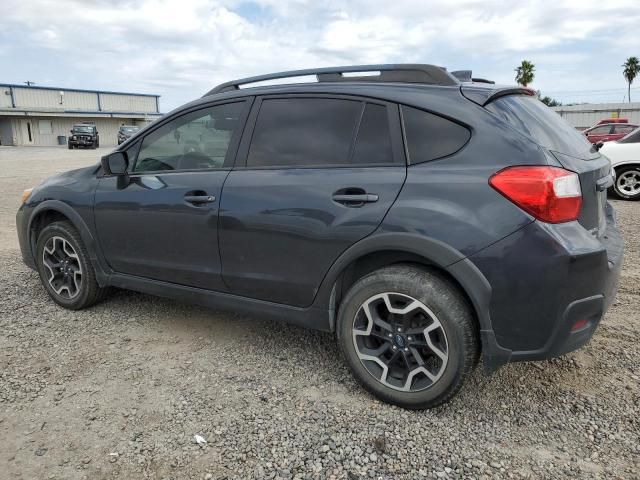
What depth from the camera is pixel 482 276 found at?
246 cm

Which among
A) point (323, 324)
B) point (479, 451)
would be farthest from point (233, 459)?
point (479, 451)

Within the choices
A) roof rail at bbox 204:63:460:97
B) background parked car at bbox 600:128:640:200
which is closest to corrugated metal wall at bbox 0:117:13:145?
background parked car at bbox 600:128:640:200

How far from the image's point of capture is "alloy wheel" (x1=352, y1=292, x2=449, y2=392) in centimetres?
264

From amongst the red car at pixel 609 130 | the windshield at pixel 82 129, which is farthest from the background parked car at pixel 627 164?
the windshield at pixel 82 129

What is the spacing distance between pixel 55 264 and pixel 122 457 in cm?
236

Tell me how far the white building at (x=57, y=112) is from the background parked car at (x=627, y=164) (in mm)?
47126

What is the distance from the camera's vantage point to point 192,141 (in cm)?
354

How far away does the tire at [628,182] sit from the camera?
382 inches

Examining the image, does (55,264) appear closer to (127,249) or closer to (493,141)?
(127,249)

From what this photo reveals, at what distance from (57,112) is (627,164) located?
4912cm

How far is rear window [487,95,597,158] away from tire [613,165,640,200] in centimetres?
792

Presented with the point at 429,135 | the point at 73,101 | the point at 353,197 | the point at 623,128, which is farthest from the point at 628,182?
the point at 73,101

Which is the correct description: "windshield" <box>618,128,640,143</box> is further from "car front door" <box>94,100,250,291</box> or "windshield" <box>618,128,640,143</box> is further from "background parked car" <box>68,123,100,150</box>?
"background parked car" <box>68,123,100,150</box>

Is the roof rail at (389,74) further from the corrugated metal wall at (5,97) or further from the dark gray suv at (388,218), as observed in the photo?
the corrugated metal wall at (5,97)
